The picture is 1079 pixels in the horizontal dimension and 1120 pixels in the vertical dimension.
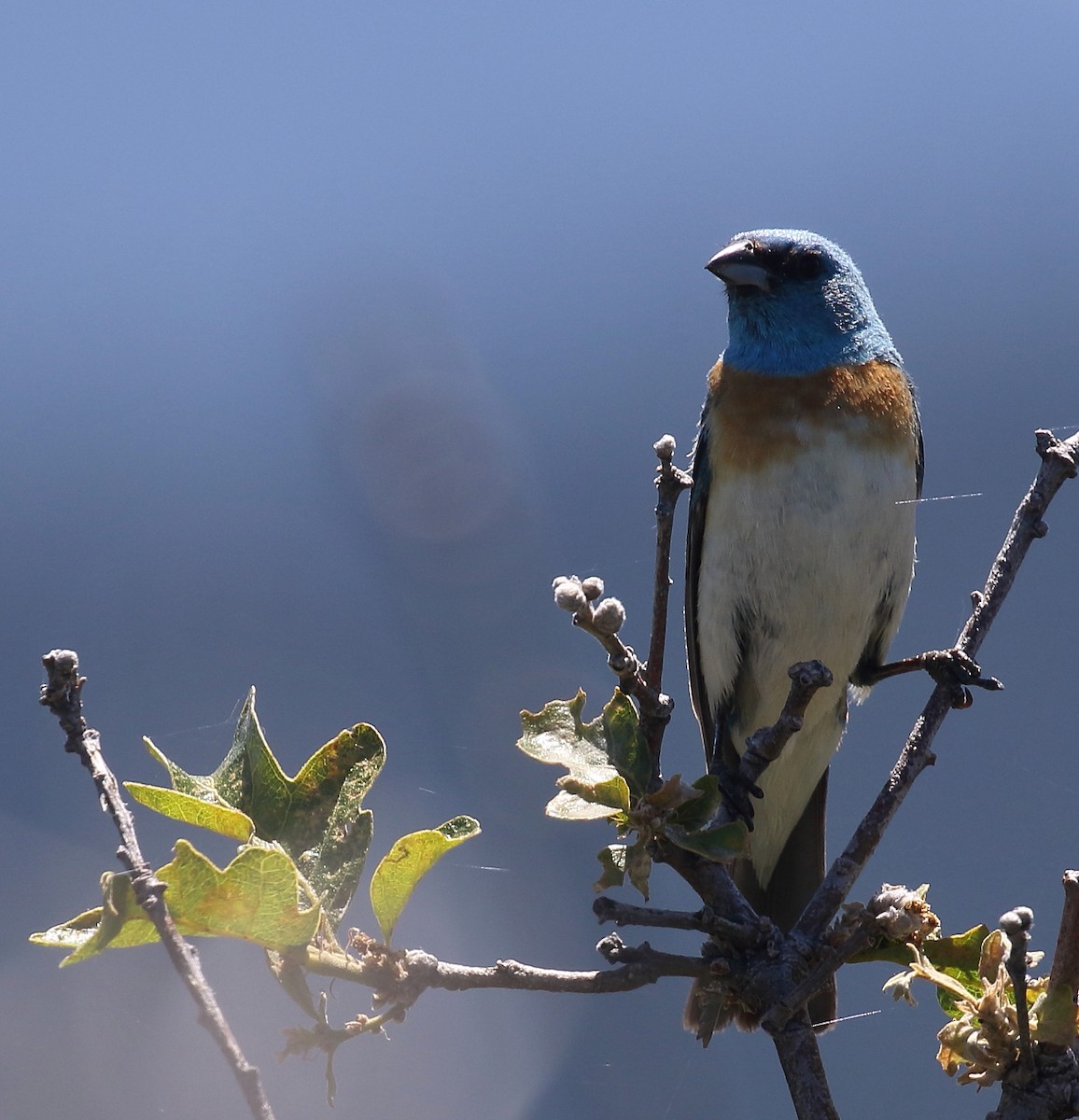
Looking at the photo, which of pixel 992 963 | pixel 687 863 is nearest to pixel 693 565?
pixel 687 863

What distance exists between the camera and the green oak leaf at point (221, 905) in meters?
1.04

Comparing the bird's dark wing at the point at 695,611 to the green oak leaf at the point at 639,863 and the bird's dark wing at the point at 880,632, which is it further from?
the green oak leaf at the point at 639,863

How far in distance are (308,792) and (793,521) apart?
1417 millimetres

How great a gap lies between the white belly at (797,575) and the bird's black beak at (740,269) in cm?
50

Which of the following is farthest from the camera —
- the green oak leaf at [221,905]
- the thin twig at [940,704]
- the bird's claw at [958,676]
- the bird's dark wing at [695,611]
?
A: the bird's dark wing at [695,611]

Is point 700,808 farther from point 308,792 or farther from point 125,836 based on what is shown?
point 125,836

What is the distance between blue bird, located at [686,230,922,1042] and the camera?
96.0 inches

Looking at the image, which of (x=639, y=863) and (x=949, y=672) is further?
(x=949, y=672)

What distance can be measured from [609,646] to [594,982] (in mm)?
338

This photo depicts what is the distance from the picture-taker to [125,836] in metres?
0.93

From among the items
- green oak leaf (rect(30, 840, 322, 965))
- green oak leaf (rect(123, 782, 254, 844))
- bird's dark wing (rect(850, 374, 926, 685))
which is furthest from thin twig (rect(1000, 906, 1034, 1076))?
bird's dark wing (rect(850, 374, 926, 685))

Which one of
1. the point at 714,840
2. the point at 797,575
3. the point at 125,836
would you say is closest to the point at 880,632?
the point at 797,575

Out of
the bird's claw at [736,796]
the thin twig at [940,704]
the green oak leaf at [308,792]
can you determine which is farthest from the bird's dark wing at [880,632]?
the green oak leaf at [308,792]

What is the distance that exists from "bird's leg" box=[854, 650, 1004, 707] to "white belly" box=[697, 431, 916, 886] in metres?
0.07
